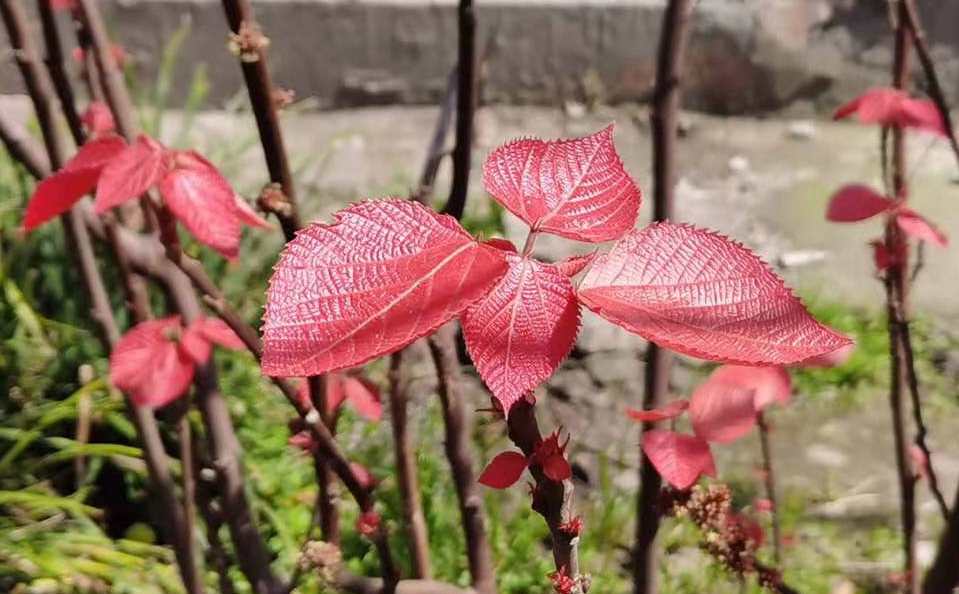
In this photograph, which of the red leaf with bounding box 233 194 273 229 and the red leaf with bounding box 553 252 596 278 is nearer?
the red leaf with bounding box 553 252 596 278

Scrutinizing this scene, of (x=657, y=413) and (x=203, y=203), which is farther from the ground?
(x=203, y=203)

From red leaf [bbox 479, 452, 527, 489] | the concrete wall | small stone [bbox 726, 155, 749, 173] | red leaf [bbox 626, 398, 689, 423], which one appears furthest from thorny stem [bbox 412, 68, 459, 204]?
the concrete wall

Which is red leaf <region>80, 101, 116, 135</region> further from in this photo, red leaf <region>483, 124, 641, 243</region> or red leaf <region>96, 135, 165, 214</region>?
red leaf <region>483, 124, 641, 243</region>

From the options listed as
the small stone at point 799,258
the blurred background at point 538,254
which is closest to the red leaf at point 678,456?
the blurred background at point 538,254

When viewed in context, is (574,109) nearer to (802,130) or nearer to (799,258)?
(802,130)

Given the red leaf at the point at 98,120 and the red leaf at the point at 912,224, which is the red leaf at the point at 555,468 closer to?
the red leaf at the point at 912,224

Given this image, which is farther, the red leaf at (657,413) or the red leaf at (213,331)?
the red leaf at (213,331)

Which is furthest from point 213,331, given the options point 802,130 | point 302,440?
point 802,130
